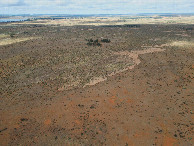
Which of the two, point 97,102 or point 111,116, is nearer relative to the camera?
point 111,116

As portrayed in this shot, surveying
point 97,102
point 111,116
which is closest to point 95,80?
point 97,102

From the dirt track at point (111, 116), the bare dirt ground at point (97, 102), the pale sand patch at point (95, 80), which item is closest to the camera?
the dirt track at point (111, 116)

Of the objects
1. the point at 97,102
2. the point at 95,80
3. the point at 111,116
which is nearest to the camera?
the point at 111,116

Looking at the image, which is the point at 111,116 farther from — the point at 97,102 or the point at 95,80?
the point at 95,80

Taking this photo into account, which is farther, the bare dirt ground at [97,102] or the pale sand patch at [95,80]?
the pale sand patch at [95,80]

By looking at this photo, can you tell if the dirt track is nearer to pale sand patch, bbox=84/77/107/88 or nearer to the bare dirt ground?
the bare dirt ground

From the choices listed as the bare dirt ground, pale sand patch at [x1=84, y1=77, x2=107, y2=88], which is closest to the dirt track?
the bare dirt ground

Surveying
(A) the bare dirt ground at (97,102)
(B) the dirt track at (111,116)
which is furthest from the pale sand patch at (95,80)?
(B) the dirt track at (111,116)

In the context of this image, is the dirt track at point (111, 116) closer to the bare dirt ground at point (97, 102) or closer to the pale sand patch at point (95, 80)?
the bare dirt ground at point (97, 102)
